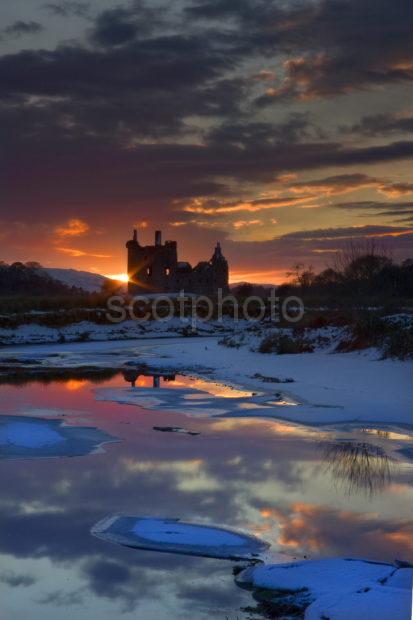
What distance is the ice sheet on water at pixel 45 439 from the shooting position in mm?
12375

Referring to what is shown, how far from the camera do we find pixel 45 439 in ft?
44.1

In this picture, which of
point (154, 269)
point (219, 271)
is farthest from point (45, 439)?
point (219, 271)

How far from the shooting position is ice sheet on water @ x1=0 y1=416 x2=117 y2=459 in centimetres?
1238

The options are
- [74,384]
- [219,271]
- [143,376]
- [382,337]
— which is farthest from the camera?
[219,271]

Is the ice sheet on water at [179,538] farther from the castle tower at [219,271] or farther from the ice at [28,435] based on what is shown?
the castle tower at [219,271]

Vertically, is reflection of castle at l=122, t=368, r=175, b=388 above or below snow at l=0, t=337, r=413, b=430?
below

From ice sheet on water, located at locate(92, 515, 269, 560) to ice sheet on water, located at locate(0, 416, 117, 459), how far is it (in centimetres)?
412

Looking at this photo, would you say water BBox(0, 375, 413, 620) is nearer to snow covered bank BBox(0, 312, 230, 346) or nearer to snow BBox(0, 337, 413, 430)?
snow BBox(0, 337, 413, 430)

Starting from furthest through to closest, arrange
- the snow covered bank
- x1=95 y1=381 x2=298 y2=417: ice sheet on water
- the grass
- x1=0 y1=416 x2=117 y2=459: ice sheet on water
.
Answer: the snow covered bank, the grass, x1=95 y1=381 x2=298 y2=417: ice sheet on water, x1=0 y1=416 x2=117 y2=459: ice sheet on water

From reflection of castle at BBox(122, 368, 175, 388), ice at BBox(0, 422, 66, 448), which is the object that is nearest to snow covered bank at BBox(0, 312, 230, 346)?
reflection of castle at BBox(122, 368, 175, 388)

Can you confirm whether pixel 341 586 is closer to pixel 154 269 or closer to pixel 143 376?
pixel 143 376

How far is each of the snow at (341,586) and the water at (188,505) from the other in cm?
36

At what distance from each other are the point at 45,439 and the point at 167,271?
7822cm

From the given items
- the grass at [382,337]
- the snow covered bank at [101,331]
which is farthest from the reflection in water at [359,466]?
the snow covered bank at [101,331]
